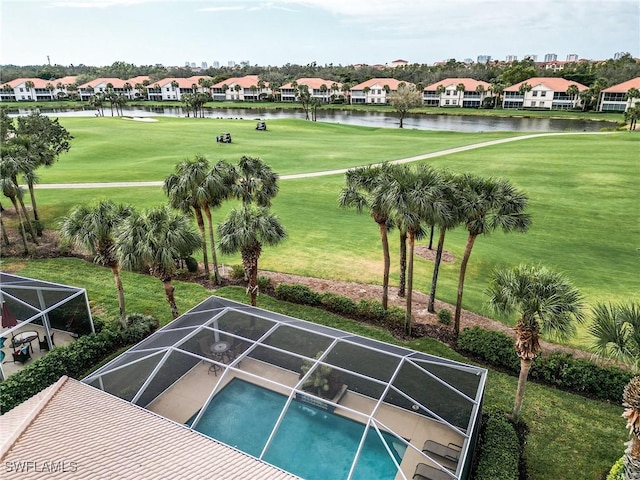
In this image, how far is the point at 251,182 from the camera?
21.5 metres

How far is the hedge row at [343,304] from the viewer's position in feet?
63.4

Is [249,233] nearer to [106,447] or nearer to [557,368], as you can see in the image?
[106,447]

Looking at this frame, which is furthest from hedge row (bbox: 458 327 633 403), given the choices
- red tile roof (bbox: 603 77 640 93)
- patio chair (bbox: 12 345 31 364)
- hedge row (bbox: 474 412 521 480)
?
red tile roof (bbox: 603 77 640 93)

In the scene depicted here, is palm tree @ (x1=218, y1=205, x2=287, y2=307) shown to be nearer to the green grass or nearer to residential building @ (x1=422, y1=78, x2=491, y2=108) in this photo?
the green grass

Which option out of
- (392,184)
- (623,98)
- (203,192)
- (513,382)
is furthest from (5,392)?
(623,98)

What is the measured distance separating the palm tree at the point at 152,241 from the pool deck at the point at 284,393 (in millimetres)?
4806

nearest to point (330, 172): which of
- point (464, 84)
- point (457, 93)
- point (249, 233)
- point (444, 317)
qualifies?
point (444, 317)

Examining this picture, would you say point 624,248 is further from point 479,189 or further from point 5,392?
point 5,392

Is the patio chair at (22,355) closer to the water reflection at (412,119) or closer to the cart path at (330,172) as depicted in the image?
the cart path at (330,172)

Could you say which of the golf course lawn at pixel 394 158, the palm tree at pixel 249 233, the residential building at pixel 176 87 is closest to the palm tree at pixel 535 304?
the golf course lawn at pixel 394 158

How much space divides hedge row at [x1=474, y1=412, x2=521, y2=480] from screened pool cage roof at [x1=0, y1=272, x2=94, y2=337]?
15138mm

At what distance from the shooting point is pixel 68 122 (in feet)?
237

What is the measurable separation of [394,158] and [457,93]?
270ft

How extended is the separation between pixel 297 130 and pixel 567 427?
64920 millimetres
